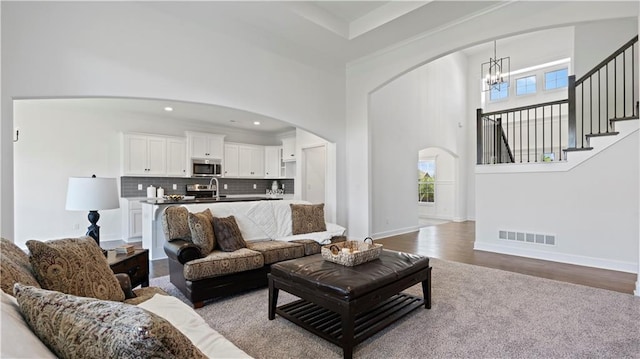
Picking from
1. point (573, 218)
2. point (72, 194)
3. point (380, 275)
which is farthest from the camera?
point (573, 218)

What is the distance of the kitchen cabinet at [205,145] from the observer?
7.54 metres

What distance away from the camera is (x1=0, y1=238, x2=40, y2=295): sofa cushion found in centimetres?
121

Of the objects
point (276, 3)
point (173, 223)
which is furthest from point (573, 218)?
point (173, 223)

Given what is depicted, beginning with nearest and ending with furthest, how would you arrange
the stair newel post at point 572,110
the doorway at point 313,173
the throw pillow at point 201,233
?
the throw pillow at point 201,233 < the stair newel post at point 572,110 < the doorway at point 313,173

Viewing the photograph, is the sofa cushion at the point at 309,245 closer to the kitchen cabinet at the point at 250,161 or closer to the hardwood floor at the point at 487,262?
the hardwood floor at the point at 487,262

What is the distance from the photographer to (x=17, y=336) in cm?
75

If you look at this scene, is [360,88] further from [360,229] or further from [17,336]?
[17,336]

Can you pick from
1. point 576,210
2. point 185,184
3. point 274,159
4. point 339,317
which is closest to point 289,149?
point 274,159

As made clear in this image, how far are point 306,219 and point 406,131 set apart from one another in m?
4.26

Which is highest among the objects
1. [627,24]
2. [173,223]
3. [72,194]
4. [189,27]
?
[627,24]

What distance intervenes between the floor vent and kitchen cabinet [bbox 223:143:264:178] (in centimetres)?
626

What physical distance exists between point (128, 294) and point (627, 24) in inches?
328

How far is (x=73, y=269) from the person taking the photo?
166 centimetres

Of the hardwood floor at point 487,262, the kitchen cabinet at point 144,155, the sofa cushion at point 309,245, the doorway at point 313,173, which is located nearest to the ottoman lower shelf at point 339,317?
the sofa cushion at point 309,245
